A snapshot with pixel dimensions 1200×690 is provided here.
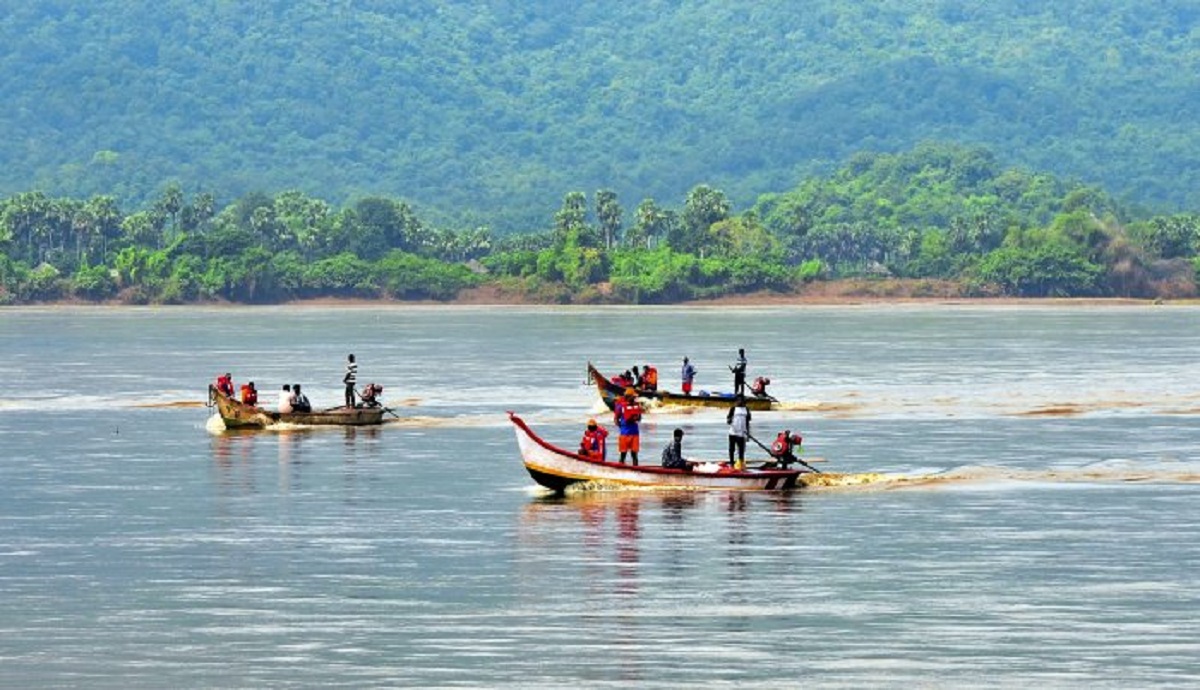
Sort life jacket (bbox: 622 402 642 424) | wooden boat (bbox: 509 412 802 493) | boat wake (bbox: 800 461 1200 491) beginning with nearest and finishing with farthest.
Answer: wooden boat (bbox: 509 412 802 493)
life jacket (bbox: 622 402 642 424)
boat wake (bbox: 800 461 1200 491)

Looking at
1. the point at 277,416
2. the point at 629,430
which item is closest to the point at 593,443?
the point at 629,430

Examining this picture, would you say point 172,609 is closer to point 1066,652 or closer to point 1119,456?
point 1066,652

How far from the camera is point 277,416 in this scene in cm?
7900

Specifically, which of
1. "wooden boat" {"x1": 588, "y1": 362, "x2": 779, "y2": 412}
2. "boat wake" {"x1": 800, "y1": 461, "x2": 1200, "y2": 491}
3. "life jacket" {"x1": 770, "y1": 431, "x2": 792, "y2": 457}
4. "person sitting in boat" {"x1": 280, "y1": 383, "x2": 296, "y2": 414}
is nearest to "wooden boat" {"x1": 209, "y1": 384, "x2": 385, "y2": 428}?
"person sitting in boat" {"x1": 280, "y1": 383, "x2": 296, "y2": 414}

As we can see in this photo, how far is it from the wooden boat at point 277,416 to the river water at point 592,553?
831 mm

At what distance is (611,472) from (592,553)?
9.23 m

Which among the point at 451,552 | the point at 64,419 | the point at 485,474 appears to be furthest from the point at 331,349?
the point at 451,552

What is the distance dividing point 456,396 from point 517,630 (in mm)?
59808

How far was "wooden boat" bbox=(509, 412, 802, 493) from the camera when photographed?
185ft

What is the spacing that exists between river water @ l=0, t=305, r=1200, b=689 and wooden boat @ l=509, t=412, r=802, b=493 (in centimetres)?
58

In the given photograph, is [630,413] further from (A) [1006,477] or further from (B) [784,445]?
(A) [1006,477]

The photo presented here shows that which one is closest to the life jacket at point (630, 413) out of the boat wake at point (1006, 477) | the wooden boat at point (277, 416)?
the boat wake at point (1006, 477)

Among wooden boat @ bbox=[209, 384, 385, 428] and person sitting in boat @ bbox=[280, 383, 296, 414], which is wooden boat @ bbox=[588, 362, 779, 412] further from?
person sitting in boat @ bbox=[280, 383, 296, 414]

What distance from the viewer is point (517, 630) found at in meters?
38.7
